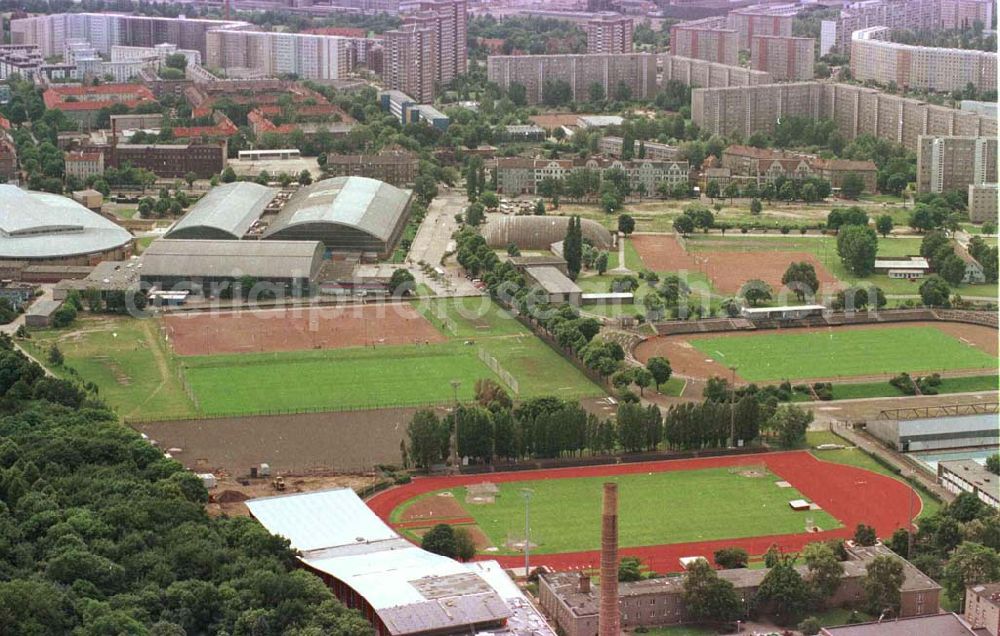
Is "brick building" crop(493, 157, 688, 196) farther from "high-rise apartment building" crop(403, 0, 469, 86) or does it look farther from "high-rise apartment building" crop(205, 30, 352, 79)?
"high-rise apartment building" crop(205, 30, 352, 79)

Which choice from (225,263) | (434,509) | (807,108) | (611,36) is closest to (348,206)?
(225,263)

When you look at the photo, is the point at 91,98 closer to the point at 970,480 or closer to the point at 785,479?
the point at 785,479

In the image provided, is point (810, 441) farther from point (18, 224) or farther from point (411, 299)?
point (18, 224)

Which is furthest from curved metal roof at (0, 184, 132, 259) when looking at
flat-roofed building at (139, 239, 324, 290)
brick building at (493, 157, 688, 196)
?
brick building at (493, 157, 688, 196)

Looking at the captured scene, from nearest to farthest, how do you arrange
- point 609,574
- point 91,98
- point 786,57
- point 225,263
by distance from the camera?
point 609,574, point 225,263, point 91,98, point 786,57

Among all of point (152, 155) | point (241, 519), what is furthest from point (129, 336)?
point (152, 155)
